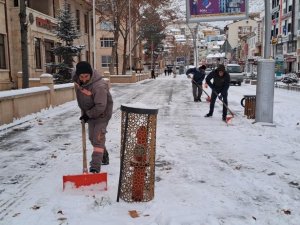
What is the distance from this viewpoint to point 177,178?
5.23 meters

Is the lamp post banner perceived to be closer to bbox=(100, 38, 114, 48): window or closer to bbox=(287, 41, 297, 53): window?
bbox=(287, 41, 297, 53): window

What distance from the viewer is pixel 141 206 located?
4188 mm

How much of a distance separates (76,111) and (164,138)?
5.88 metres

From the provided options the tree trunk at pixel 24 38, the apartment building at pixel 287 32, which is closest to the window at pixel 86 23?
the tree trunk at pixel 24 38

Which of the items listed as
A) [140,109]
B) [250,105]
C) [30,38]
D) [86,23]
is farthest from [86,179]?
[86,23]

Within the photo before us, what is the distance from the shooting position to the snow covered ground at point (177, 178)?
13.0ft

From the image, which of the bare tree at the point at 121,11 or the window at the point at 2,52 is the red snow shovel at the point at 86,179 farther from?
the bare tree at the point at 121,11

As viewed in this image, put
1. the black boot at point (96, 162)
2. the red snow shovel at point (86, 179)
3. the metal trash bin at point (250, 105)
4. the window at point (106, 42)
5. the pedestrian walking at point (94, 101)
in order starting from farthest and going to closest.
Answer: the window at point (106, 42)
the metal trash bin at point (250, 105)
the black boot at point (96, 162)
the pedestrian walking at point (94, 101)
the red snow shovel at point (86, 179)

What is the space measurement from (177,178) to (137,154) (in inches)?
49.0

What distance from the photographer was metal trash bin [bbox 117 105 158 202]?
4148mm

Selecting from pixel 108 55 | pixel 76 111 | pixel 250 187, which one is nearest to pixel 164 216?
pixel 250 187

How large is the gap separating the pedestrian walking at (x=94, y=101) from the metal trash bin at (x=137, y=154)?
629 millimetres

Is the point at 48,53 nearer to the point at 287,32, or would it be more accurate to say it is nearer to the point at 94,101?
the point at 94,101

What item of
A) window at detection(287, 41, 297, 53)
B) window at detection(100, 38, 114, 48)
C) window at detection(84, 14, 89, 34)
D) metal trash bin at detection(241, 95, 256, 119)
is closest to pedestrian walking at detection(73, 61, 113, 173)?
metal trash bin at detection(241, 95, 256, 119)
